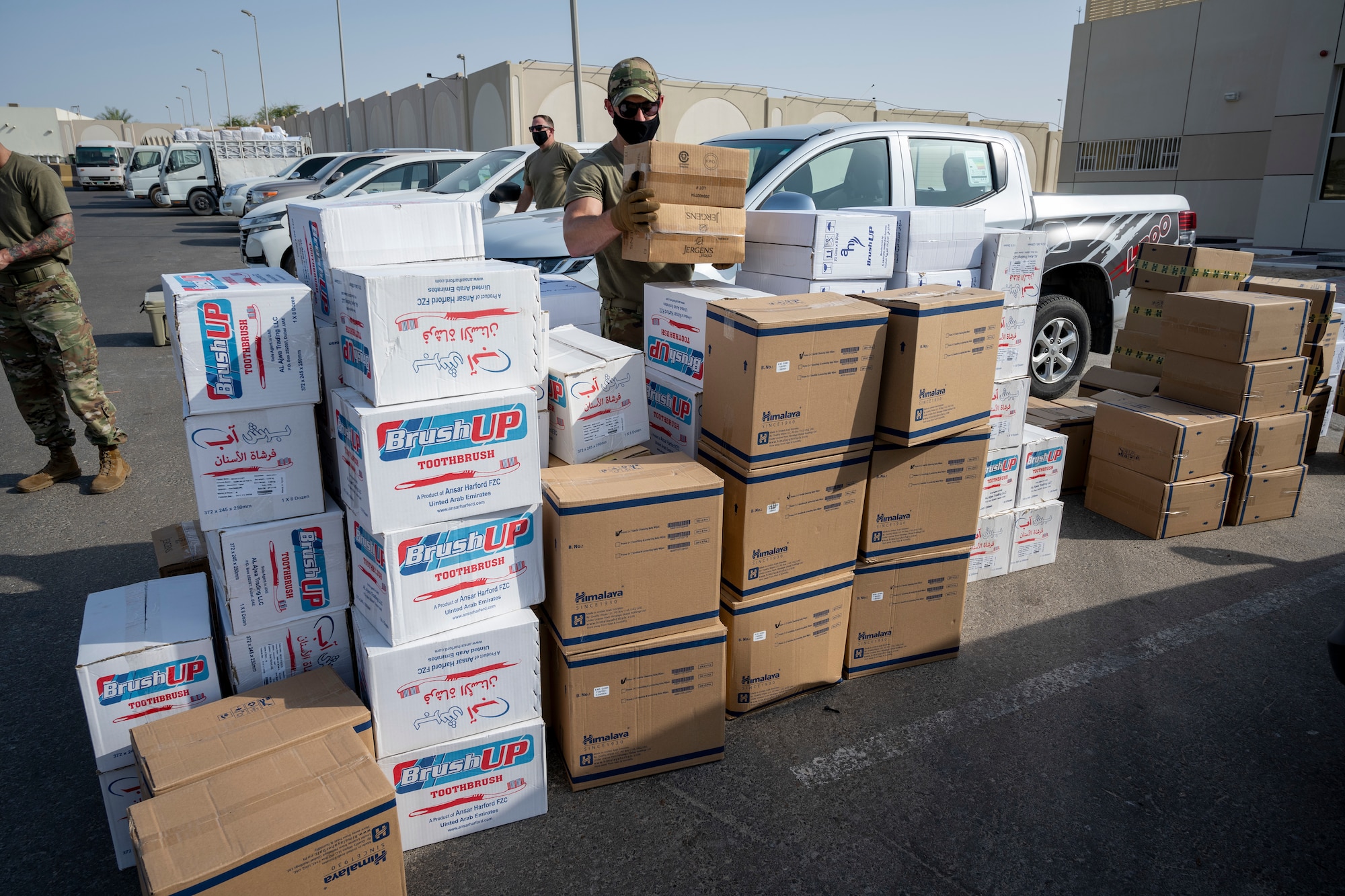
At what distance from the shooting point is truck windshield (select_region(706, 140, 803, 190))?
5285 mm

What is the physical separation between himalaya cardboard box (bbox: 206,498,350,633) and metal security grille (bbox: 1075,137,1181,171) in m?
24.5

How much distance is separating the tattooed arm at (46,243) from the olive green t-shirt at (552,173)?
360 centimetres

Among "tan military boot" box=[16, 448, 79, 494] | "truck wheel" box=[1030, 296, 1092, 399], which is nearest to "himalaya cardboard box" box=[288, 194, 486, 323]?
"tan military boot" box=[16, 448, 79, 494]

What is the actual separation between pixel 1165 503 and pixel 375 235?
4414mm

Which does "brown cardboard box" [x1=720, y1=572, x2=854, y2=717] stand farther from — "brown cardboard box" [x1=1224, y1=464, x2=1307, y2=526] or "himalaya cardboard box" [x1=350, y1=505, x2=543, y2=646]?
"brown cardboard box" [x1=1224, y1=464, x2=1307, y2=526]

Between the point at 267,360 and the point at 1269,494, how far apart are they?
5.48 m

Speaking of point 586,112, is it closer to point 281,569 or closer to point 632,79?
point 632,79

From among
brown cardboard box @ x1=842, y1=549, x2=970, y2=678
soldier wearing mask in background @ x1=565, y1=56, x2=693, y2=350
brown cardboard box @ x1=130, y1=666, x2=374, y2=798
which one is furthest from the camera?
soldier wearing mask in background @ x1=565, y1=56, x2=693, y2=350

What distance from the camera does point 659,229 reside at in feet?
10.9

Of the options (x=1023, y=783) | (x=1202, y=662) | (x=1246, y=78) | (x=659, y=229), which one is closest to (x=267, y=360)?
(x=659, y=229)

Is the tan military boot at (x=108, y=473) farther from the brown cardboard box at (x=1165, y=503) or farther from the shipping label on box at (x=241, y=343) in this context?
the brown cardboard box at (x=1165, y=503)

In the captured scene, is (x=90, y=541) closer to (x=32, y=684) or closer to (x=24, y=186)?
(x=32, y=684)

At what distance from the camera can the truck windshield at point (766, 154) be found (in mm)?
5285

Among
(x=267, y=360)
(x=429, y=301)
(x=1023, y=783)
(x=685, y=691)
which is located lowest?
(x=1023, y=783)
